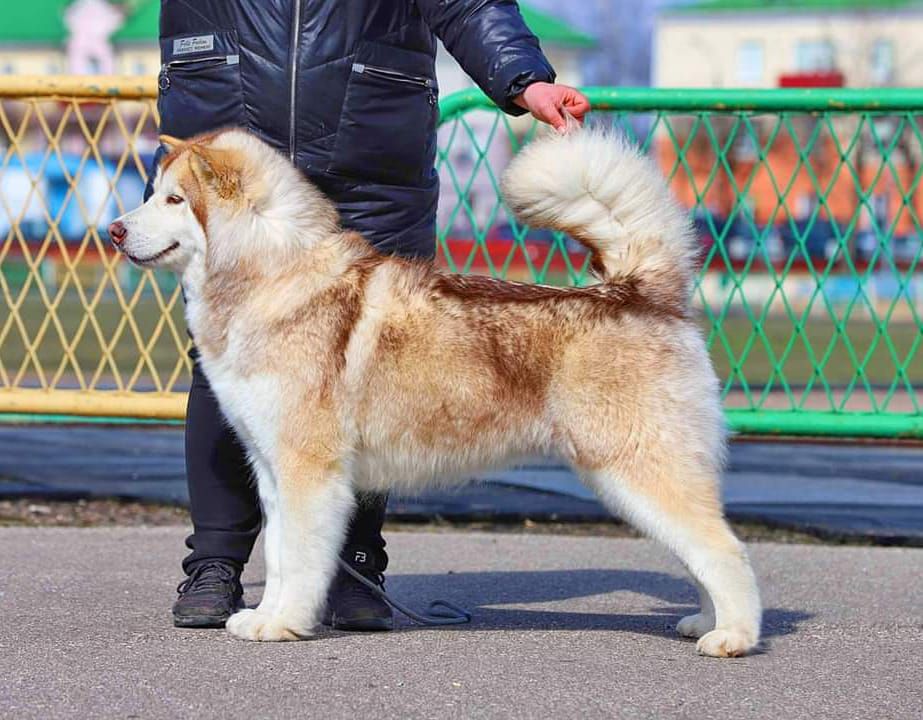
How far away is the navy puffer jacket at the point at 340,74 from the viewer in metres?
4.38

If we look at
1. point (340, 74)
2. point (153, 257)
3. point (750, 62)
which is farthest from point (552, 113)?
point (750, 62)

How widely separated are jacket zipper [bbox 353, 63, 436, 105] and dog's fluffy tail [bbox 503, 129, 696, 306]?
0.49m

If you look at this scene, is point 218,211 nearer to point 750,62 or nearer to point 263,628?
point 263,628

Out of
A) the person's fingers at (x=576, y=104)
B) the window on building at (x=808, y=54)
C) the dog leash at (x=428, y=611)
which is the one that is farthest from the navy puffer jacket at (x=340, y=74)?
the window on building at (x=808, y=54)

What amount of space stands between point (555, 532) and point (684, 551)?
237 centimetres

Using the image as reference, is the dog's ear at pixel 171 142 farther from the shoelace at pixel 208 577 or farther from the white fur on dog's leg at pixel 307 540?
the shoelace at pixel 208 577

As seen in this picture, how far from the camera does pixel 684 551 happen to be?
13.4ft

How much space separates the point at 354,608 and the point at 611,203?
143 cm

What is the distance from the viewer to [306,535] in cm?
409

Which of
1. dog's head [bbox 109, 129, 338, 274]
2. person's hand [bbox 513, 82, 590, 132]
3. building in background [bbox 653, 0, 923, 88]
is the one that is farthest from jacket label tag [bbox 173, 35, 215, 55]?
building in background [bbox 653, 0, 923, 88]

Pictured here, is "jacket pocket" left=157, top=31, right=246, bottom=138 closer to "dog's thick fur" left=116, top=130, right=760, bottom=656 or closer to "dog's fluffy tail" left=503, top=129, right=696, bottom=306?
"dog's thick fur" left=116, top=130, right=760, bottom=656

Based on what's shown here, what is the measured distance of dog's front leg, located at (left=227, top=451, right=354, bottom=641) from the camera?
4.09m

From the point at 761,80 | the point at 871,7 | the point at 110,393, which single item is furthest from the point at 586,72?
the point at 110,393

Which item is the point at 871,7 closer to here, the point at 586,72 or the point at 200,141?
the point at 586,72
